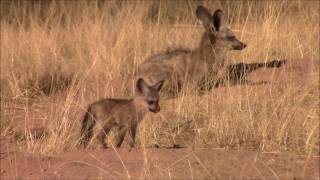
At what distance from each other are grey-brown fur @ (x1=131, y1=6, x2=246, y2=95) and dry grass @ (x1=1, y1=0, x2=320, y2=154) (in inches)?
16.9

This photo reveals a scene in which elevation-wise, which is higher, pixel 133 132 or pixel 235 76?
pixel 235 76

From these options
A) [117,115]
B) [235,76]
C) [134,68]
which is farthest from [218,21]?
[117,115]

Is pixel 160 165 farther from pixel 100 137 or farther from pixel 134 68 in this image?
pixel 134 68

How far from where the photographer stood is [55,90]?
424 inches

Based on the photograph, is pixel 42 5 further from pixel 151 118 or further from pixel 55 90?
pixel 151 118

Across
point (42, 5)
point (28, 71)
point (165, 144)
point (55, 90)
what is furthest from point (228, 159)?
point (42, 5)

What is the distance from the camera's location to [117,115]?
8352mm

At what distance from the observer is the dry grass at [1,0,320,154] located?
713 centimetres

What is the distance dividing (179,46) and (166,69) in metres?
1.94

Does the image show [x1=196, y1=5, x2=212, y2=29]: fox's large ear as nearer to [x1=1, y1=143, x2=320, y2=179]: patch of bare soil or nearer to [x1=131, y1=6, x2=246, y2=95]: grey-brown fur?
[x1=131, y1=6, x2=246, y2=95]: grey-brown fur

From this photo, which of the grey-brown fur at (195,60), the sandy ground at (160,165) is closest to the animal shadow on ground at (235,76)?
the grey-brown fur at (195,60)

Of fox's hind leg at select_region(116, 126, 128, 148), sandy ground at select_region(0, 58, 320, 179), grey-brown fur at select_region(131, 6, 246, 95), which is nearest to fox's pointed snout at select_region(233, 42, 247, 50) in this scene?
grey-brown fur at select_region(131, 6, 246, 95)

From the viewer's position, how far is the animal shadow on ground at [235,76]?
30.6 feet

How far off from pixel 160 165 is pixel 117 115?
2313 millimetres
